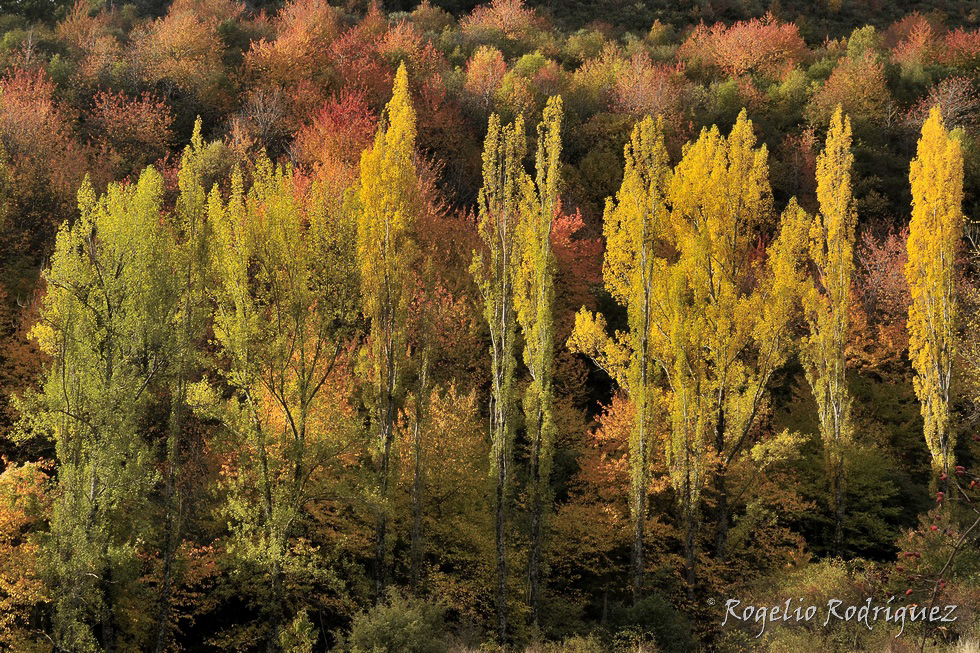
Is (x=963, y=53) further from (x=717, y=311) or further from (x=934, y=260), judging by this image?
(x=717, y=311)

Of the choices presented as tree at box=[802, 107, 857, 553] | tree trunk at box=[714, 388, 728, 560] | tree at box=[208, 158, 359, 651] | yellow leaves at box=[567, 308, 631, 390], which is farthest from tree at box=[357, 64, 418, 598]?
tree at box=[802, 107, 857, 553]

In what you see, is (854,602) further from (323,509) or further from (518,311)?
(323,509)

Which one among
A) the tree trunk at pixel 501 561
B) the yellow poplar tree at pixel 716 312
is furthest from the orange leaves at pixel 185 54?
the tree trunk at pixel 501 561

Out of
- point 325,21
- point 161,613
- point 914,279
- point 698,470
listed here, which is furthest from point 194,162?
point 325,21

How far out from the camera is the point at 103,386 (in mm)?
15508

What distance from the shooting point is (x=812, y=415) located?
27438mm

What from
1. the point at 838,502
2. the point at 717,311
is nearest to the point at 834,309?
the point at 838,502

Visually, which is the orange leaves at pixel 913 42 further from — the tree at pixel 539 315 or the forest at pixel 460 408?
the tree at pixel 539 315

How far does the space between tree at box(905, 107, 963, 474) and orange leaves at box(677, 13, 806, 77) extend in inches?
1350

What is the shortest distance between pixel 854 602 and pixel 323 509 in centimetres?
1278

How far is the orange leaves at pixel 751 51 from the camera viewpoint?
55500 mm

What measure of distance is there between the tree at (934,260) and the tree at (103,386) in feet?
72.5

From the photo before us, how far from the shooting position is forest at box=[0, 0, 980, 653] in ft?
50.3

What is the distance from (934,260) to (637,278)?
35.3 feet
